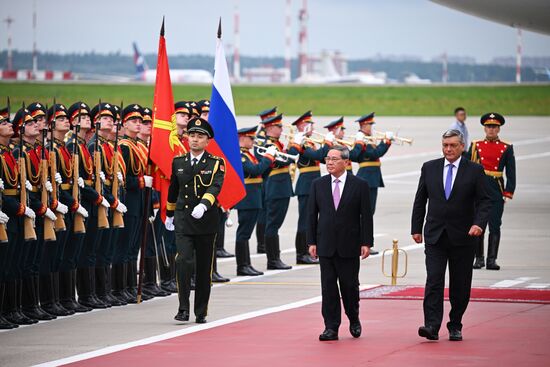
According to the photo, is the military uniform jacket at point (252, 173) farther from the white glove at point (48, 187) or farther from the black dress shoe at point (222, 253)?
the white glove at point (48, 187)

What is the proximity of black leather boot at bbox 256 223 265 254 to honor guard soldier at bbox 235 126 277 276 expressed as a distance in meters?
1.85

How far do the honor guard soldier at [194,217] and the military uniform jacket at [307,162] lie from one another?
4.84 m

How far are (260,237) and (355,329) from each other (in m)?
7.19

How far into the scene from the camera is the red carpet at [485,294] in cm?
1248

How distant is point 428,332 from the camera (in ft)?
33.3

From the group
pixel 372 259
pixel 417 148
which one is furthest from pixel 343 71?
pixel 372 259

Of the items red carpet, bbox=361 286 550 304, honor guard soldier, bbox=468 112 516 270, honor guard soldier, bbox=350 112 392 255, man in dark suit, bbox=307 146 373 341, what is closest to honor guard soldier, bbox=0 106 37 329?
man in dark suit, bbox=307 146 373 341

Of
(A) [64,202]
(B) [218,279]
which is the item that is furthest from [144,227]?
(B) [218,279]

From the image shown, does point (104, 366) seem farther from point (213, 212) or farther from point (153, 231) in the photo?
point (153, 231)

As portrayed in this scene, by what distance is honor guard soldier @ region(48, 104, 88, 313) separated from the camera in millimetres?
12180

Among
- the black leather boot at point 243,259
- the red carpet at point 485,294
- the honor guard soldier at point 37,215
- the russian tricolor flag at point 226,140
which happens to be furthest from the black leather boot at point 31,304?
the black leather boot at point 243,259

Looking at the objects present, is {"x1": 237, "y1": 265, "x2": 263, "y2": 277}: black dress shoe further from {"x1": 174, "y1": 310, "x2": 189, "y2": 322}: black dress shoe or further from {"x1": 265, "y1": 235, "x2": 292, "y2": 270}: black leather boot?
{"x1": 174, "y1": 310, "x2": 189, "y2": 322}: black dress shoe

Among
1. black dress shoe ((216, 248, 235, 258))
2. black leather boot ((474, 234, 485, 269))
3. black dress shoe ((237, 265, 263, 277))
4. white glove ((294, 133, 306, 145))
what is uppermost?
white glove ((294, 133, 306, 145))

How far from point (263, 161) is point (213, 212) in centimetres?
388
